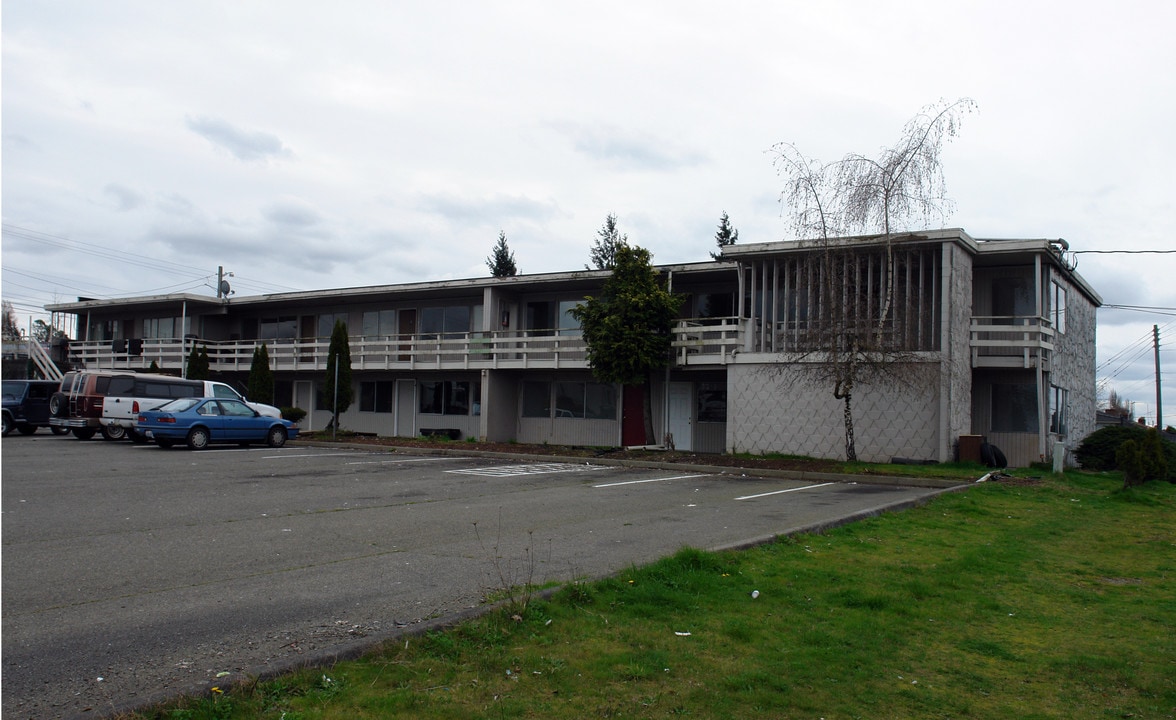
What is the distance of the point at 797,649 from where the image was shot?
5.62 metres

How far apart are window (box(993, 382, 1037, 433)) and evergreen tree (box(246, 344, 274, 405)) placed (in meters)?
24.6

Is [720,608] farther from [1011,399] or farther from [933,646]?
[1011,399]

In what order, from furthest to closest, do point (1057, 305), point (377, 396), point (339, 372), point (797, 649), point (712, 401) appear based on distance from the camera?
point (377, 396) < point (339, 372) < point (712, 401) < point (1057, 305) < point (797, 649)

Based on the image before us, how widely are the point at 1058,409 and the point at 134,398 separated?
87.3 feet

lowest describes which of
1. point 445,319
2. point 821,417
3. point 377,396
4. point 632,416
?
point 632,416

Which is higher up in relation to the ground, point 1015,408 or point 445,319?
point 445,319

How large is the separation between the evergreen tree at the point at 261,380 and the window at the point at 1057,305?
85.8 ft

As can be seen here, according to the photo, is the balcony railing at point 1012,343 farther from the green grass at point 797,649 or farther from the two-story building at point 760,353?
the green grass at point 797,649

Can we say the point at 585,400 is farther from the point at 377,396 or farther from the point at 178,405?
the point at 178,405

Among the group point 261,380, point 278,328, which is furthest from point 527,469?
point 278,328

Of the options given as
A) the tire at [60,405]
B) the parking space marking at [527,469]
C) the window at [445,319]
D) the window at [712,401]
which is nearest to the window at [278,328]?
the window at [445,319]

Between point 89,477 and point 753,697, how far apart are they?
1435 centimetres

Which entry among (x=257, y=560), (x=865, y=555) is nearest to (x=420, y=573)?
(x=257, y=560)

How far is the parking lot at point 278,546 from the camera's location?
5289mm
